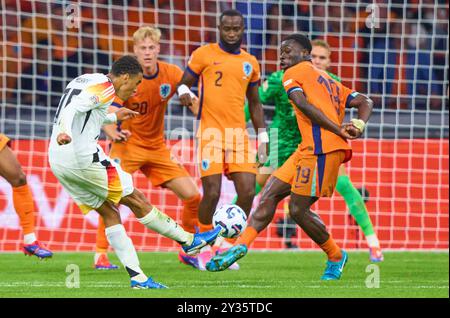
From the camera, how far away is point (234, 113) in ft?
29.8

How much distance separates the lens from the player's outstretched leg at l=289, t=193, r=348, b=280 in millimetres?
7787

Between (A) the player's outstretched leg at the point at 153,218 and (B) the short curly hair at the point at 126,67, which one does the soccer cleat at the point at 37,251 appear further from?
(B) the short curly hair at the point at 126,67

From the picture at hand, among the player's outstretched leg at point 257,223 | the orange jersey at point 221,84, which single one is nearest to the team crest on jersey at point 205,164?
the orange jersey at point 221,84

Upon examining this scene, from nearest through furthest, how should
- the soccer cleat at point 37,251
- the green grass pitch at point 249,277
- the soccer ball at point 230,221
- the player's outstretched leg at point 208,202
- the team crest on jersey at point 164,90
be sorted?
1. the green grass pitch at point 249,277
2. the soccer ball at point 230,221
3. the soccer cleat at point 37,251
4. the player's outstretched leg at point 208,202
5. the team crest on jersey at point 164,90

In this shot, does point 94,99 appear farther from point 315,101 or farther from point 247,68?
point 247,68

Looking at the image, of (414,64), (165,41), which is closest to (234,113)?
(165,41)

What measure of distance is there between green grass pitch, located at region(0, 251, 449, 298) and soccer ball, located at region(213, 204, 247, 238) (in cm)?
39

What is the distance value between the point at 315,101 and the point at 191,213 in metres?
2.19

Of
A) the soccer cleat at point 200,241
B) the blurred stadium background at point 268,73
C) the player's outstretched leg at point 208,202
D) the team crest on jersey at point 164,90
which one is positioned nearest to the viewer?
the soccer cleat at point 200,241

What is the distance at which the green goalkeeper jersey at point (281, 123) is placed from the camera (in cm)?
976

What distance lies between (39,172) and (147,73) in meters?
2.82

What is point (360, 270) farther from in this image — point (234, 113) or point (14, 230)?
Result: point (14, 230)

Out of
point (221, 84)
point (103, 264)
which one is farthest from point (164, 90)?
point (103, 264)

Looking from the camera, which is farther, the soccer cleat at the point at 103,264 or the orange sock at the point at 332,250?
the soccer cleat at the point at 103,264
